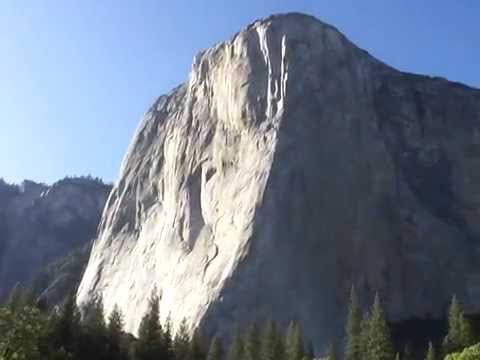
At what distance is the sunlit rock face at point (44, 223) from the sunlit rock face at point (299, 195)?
41.3 m

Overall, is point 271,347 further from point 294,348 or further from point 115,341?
point 115,341

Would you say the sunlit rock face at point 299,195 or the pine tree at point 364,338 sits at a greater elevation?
the sunlit rock face at point 299,195

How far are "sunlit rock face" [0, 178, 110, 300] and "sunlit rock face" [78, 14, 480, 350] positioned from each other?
135 ft

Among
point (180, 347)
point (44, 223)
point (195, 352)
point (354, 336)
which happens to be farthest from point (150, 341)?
point (44, 223)

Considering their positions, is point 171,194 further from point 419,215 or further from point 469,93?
point 469,93

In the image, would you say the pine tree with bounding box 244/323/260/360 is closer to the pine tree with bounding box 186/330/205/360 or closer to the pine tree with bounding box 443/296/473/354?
the pine tree with bounding box 186/330/205/360

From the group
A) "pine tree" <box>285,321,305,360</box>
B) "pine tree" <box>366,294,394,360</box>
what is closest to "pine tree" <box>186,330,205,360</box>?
"pine tree" <box>285,321,305,360</box>

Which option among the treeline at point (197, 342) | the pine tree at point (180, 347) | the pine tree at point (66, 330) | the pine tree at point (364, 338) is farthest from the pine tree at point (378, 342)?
the pine tree at point (66, 330)

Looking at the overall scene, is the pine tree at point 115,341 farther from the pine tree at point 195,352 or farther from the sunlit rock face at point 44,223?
the sunlit rock face at point 44,223

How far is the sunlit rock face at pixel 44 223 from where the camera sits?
119294 mm

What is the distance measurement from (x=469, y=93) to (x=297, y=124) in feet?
80.7

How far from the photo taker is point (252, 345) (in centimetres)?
4466

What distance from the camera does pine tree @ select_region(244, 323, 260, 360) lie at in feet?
143

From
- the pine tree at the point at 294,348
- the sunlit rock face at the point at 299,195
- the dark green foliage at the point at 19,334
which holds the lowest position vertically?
the dark green foliage at the point at 19,334
